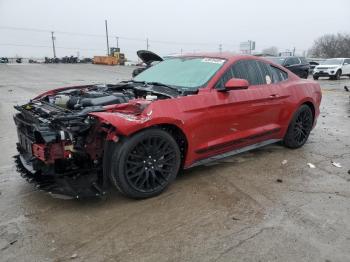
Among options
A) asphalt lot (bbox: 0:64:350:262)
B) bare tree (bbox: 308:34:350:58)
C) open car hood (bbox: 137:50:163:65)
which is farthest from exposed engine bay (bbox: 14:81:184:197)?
bare tree (bbox: 308:34:350:58)

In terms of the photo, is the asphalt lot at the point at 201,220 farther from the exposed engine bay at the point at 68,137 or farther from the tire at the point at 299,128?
the tire at the point at 299,128

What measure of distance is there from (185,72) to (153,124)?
139 cm

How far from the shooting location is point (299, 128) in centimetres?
598

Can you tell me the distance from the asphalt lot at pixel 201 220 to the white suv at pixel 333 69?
20.3 meters

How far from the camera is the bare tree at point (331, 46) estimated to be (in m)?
68.4

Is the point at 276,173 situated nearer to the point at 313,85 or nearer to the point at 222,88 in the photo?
the point at 222,88

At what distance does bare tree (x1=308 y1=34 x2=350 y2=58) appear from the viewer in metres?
68.4

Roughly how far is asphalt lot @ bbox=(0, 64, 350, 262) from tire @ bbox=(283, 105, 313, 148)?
824 millimetres

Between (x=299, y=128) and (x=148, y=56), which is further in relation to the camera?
(x=148, y=56)

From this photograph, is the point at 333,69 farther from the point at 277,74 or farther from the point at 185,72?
the point at 185,72

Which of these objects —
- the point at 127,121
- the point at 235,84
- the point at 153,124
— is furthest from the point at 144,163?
the point at 235,84

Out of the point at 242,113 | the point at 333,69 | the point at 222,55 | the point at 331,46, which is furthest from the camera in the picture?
the point at 331,46

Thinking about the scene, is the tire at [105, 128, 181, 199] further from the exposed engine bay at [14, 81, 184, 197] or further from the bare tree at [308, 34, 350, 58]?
the bare tree at [308, 34, 350, 58]

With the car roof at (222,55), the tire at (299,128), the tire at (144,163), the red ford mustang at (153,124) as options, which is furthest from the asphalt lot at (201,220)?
the car roof at (222,55)
